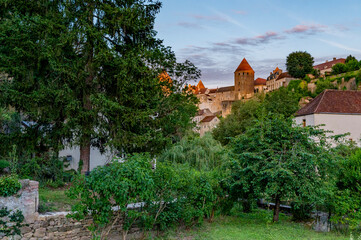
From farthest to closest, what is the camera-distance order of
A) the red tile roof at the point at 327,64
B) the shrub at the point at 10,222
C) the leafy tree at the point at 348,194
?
the red tile roof at the point at 327,64, the leafy tree at the point at 348,194, the shrub at the point at 10,222

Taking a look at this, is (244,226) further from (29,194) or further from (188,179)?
(29,194)

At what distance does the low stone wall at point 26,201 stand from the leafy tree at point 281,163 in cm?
653

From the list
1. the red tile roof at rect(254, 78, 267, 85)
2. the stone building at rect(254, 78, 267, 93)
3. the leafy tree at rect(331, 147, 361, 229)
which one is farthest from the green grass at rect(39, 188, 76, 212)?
the red tile roof at rect(254, 78, 267, 85)

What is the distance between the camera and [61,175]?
13.4m

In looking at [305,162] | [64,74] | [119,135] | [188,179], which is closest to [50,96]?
[64,74]

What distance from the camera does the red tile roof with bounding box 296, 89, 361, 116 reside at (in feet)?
89.8

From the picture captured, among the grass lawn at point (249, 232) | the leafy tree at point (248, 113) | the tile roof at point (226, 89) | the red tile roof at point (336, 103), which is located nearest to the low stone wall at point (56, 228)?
the grass lawn at point (249, 232)

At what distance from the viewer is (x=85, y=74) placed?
12234mm

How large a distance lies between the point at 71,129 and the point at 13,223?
6194mm

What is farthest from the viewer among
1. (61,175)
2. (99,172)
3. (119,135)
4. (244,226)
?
(61,175)

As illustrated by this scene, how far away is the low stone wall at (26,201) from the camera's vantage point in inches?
289

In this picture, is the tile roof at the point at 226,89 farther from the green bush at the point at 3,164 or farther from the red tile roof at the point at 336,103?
the green bush at the point at 3,164

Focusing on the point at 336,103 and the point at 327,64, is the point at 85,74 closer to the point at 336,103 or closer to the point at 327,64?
the point at 336,103

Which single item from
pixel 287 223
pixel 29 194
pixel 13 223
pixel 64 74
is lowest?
pixel 287 223
